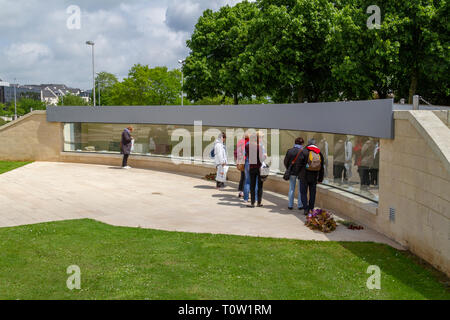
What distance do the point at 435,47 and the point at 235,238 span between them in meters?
17.6

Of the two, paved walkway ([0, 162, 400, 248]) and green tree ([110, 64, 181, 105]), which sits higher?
green tree ([110, 64, 181, 105])

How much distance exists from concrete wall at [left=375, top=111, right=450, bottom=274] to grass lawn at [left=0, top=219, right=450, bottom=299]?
0.48m

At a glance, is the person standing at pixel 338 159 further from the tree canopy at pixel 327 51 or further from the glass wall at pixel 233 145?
the tree canopy at pixel 327 51

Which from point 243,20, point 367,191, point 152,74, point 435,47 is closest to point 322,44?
point 435,47

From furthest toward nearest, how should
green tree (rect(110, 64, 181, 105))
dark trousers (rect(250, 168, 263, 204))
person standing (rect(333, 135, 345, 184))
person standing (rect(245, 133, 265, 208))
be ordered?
green tree (rect(110, 64, 181, 105)), dark trousers (rect(250, 168, 263, 204)), person standing (rect(245, 133, 265, 208)), person standing (rect(333, 135, 345, 184))

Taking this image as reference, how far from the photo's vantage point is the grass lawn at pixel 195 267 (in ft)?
21.2

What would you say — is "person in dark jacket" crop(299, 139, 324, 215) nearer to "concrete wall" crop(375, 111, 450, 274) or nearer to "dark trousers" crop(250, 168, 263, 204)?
"dark trousers" crop(250, 168, 263, 204)

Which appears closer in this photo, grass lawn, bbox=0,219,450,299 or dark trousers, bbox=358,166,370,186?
grass lawn, bbox=0,219,450,299

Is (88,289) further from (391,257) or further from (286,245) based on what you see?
(391,257)

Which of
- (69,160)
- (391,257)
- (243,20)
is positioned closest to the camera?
(391,257)

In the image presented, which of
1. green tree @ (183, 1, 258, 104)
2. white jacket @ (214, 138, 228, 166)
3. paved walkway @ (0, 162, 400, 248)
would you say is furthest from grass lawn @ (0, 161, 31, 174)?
green tree @ (183, 1, 258, 104)

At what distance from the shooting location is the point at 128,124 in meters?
22.7

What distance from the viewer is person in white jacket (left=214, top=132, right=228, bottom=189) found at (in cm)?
1602

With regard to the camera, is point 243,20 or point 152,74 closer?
point 243,20
